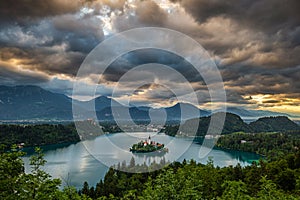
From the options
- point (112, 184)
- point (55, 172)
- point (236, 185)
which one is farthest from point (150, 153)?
point (236, 185)

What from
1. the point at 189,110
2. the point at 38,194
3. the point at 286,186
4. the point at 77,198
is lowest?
the point at 286,186

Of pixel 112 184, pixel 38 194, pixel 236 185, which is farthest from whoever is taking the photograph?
pixel 112 184

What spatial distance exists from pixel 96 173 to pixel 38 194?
40.0 metres

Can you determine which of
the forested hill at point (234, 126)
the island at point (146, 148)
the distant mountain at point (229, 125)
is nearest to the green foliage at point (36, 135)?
the island at point (146, 148)

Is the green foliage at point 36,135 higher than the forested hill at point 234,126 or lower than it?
lower

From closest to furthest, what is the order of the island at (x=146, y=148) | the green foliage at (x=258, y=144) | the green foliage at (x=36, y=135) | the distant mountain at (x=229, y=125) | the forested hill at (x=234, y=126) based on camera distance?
the island at (x=146, y=148) → the green foliage at (x=258, y=144) → the green foliage at (x=36, y=135) → the forested hill at (x=234, y=126) → the distant mountain at (x=229, y=125)

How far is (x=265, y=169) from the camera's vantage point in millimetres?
25016

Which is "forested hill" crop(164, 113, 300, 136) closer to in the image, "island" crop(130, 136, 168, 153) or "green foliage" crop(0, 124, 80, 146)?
"island" crop(130, 136, 168, 153)

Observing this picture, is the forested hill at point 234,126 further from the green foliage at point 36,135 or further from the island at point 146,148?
the green foliage at point 36,135

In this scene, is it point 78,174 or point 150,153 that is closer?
point 78,174

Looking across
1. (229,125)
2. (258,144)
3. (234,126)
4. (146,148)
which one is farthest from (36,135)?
(234,126)

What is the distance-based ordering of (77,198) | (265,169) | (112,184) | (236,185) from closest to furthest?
(77,198)
(236,185)
(265,169)
(112,184)

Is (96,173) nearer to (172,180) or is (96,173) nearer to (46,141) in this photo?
(172,180)

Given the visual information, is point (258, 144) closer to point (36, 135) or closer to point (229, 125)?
point (229, 125)
